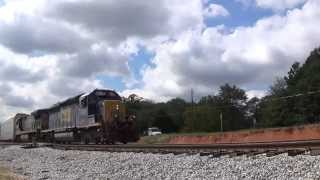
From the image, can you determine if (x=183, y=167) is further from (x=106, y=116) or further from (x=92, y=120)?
(x=92, y=120)

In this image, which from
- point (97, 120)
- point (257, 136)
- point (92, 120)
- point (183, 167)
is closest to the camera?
point (183, 167)

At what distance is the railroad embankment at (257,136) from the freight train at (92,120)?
822 centimetres

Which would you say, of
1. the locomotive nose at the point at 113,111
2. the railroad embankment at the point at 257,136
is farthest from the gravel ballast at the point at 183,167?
the railroad embankment at the point at 257,136

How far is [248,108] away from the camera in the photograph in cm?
13825

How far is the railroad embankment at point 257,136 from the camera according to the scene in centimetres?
3197

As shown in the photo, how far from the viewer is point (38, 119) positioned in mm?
52750

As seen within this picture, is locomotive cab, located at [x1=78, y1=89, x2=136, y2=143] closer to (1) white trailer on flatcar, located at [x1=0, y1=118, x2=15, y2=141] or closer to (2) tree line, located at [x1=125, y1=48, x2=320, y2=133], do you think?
(2) tree line, located at [x1=125, y1=48, x2=320, y2=133]

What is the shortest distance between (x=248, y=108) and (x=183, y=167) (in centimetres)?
12536

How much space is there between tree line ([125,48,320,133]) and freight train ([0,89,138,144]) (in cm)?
812

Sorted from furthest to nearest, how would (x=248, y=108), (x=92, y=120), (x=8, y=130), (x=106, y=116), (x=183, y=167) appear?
(x=248, y=108)
(x=8, y=130)
(x=92, y=120)
(x=106, y=116)
(x=183, y=167)

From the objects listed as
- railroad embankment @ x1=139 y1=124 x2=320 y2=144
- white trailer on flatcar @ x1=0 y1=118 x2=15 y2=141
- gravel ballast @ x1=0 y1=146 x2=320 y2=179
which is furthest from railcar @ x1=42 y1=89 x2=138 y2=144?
white trailer on flatcar @ x1=0 y1=118 x2=15 y2=141

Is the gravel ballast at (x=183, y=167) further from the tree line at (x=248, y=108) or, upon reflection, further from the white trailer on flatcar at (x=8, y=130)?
the white trailer on flatcar at (x=8, y=130)

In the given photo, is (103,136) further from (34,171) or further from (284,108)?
(284,108)

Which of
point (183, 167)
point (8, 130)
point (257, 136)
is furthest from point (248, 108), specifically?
point (183, 167)
